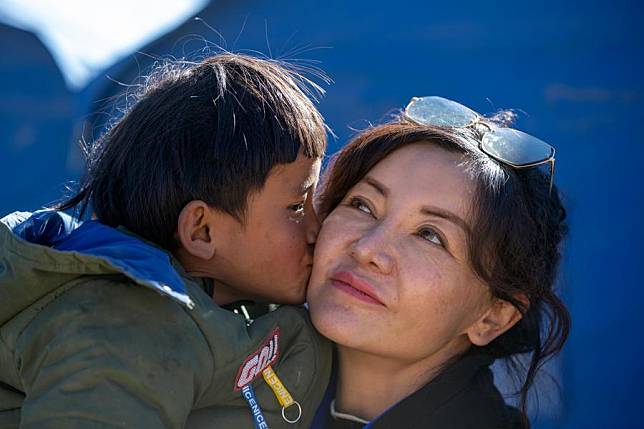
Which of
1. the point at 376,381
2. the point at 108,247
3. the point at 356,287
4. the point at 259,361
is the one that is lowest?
the point at 376,381

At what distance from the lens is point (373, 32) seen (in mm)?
2955

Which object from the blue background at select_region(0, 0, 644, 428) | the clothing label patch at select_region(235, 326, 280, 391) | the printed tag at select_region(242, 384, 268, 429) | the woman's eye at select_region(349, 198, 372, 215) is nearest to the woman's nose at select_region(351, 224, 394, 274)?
the woman's eye at select_region(349, 198, 372, 215)

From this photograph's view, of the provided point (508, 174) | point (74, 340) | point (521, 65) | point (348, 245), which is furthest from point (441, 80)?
point (74, 340)

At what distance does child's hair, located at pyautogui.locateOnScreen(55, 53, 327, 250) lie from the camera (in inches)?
75.0

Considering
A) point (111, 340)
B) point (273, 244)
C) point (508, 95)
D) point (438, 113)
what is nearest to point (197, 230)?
point (273, 244)

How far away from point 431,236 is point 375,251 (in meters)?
0.14

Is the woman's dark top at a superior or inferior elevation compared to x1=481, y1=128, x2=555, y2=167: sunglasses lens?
inferior

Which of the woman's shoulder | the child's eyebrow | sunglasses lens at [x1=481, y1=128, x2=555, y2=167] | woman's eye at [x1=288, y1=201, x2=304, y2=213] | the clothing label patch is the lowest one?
the woman's shoulder

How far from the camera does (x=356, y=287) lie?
1.89m

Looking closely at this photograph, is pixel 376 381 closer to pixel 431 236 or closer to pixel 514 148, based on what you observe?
pixel 431 236

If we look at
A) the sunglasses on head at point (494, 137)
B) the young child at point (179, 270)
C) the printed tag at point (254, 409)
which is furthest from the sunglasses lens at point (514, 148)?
the printed tag at point (254, 409)

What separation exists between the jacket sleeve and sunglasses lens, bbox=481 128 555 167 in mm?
781

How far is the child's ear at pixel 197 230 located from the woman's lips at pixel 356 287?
0.27 metres

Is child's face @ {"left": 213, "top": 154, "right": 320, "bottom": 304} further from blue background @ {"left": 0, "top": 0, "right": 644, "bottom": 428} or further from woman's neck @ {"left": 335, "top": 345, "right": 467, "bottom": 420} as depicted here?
blue background @ {"left": 0, "top": 0, "right": 644, "bottom": 428}
